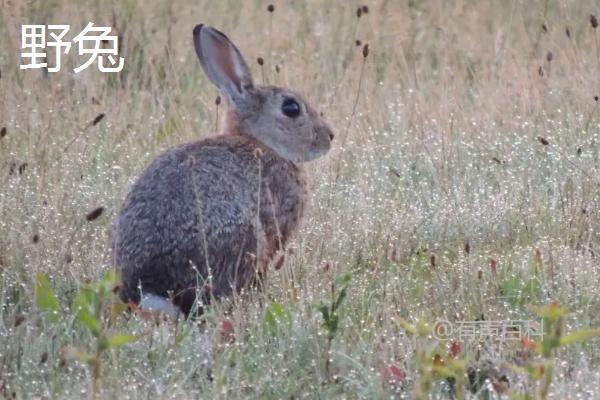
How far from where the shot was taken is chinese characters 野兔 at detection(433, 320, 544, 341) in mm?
4902

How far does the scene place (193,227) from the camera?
5.24 meters

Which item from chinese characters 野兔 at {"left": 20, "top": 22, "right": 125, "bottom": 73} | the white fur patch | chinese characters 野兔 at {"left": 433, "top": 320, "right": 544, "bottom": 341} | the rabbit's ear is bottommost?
the white fur patch

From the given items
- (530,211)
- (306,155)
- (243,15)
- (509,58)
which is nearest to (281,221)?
(306,155)

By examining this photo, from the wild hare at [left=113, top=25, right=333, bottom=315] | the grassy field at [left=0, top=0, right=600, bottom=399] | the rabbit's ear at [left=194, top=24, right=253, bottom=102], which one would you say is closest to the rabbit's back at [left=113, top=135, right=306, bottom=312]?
the wild hare at [left=113, top=25, right=333, bottom=315]

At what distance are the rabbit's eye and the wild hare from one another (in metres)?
0.39

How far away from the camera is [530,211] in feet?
20.2

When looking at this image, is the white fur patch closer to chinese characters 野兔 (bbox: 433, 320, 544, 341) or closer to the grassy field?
the grassy field

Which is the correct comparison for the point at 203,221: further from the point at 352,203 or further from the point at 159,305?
the point at 352,203

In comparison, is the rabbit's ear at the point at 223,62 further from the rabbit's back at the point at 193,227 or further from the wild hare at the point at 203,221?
the rabbit's back at the point at 193,227

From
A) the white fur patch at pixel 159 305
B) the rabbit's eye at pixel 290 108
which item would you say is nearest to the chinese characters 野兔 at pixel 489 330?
the white fur patch at pixel 159 305

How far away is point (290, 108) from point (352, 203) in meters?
0.49

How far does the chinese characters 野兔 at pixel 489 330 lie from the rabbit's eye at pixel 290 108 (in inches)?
63.7

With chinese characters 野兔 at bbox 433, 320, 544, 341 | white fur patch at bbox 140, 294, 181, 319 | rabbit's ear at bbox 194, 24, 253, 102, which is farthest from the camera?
rabbit's ear at bbox 194, 24, 253, 102

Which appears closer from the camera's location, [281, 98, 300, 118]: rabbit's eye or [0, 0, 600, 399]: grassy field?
[0, 0, 600, 399]: grassy field
